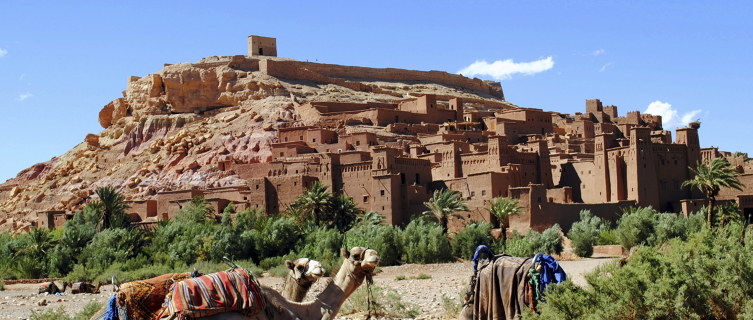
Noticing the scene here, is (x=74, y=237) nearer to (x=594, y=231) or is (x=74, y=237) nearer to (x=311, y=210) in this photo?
(x=311, y=210)

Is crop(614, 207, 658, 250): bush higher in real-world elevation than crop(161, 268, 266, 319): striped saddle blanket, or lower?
lower

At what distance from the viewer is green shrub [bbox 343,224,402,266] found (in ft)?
111

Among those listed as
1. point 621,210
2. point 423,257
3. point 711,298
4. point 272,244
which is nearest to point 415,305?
point 711,298

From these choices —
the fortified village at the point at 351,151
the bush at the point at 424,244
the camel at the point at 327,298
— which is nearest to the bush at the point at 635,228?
the fortified village at the point at 351,151

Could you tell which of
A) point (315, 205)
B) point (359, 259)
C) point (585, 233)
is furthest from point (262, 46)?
point (359, 259)

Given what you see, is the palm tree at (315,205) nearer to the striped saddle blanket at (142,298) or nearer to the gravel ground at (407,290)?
the gravel ground at (407,290)

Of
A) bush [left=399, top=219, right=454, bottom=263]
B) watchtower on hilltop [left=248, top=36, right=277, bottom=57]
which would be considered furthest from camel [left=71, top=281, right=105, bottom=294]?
watchtower on hilltop [left=248, top=36, right=277, bottom=57]

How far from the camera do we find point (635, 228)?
3441 centimetres

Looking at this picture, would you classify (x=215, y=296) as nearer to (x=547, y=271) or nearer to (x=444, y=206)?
(x=547, y=271)

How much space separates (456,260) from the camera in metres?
34.6

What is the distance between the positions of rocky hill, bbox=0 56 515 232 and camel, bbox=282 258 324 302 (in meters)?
37.4

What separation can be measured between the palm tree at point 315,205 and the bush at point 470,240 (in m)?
5.64

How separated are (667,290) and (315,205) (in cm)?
2718

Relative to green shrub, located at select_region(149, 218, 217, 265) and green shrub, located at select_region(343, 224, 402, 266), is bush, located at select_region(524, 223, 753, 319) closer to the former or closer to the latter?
green shrub, located at select_region(343, 224, 402, 266)
